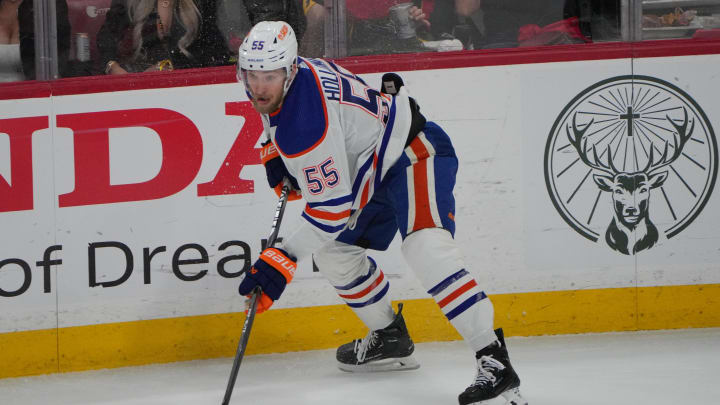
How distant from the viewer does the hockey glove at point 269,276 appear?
2.42 metres

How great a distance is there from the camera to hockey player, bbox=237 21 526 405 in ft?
7.83

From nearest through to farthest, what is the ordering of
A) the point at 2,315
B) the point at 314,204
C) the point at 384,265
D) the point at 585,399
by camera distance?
the point at 314,204, the point at 585,399, the point at 2,315, the point at 384,265

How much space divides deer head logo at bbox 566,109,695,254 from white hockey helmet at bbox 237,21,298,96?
1.40 m

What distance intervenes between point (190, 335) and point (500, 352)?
1.17 meters

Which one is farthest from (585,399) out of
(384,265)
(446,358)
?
(384,265)

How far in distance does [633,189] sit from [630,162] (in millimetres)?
98

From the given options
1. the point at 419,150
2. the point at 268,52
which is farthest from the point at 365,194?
the point at 268,52

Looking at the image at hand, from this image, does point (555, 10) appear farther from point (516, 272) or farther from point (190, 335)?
point (190, 335)

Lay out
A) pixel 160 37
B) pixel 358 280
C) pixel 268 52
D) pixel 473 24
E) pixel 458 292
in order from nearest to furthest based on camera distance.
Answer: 1. pixel 268 52
2. pixel 458 292
3. pixel 358 280
4. pixel 160 37
5. pixel 473 24

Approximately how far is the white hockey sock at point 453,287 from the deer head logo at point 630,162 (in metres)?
0.91

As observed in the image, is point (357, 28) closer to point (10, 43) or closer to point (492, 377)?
point (10, 43)

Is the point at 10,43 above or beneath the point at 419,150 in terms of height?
above

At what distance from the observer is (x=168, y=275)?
3.17 m

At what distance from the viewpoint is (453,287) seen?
2516mm
